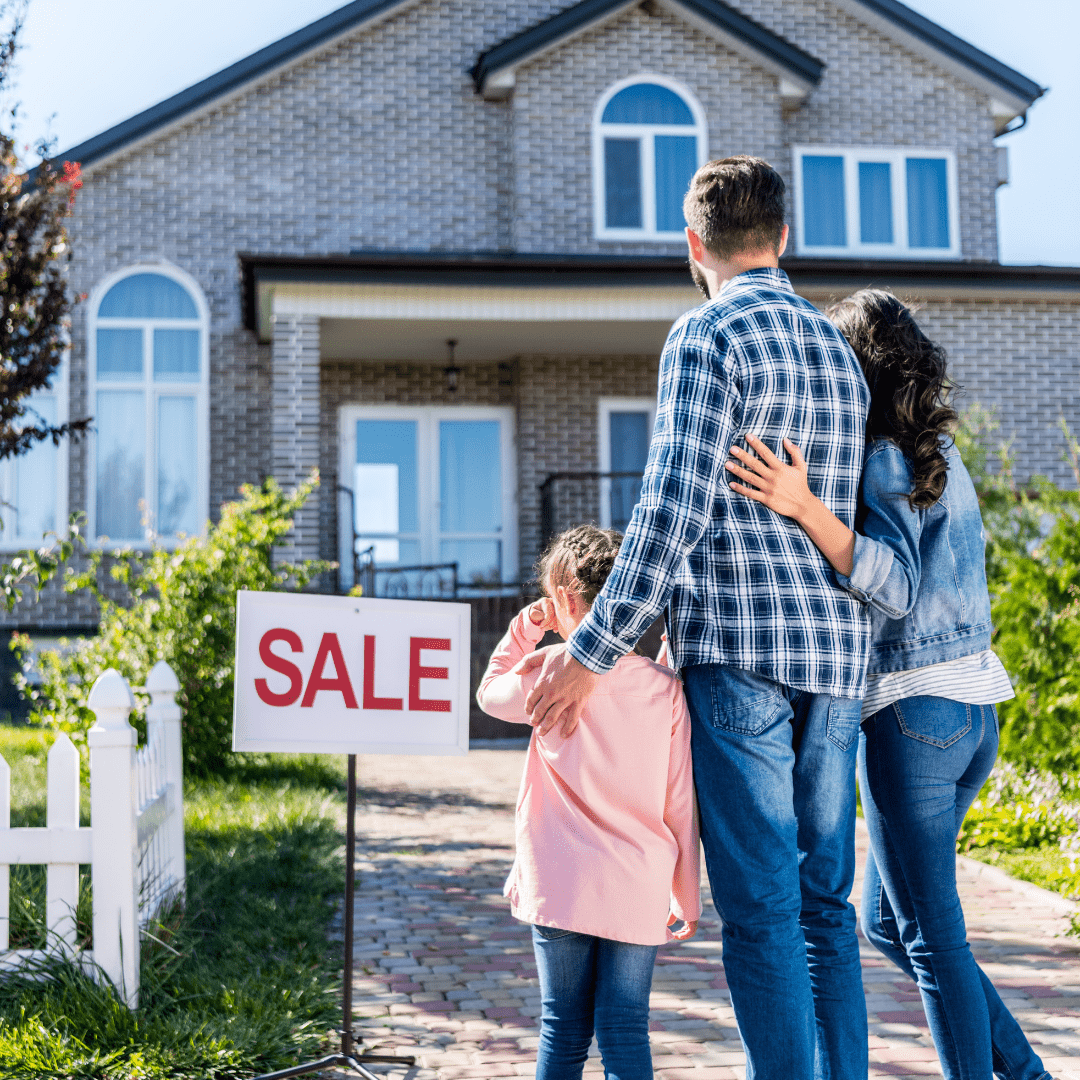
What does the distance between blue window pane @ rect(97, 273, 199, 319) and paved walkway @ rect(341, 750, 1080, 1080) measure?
9127 millimetres

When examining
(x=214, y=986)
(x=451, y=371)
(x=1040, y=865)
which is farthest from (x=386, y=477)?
(x=214, y=986)

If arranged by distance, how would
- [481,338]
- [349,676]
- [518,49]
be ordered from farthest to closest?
[518,49], [481,338], [349,676]

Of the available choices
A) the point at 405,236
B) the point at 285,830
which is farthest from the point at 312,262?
the point at 285,830

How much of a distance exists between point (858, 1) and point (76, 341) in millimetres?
10705

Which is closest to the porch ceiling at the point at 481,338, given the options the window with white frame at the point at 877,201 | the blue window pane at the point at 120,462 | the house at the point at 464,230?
the house at the point at 464,230

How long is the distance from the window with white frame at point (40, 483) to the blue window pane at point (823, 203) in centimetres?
918

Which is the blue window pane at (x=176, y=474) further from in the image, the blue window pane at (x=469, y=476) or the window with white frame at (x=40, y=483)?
the blue window pane at (x=469, y=476)

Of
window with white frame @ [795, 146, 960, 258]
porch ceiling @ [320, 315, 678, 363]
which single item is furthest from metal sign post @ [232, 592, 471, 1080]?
window with white frame @ [795, 146, 960, 258]

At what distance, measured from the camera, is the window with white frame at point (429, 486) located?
14.5 m

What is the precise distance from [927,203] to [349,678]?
46.3 ft

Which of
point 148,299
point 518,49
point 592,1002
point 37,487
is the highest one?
point 518,49

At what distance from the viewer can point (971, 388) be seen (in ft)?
42.9

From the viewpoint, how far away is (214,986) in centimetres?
381

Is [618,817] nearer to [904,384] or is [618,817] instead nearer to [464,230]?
[904,384]
